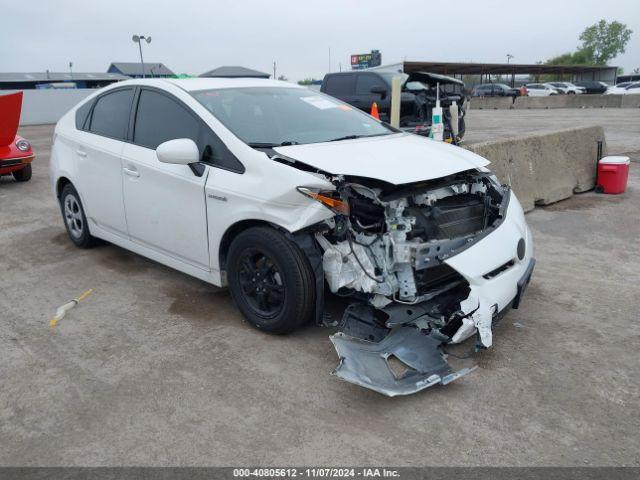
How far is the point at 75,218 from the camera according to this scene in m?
5.65

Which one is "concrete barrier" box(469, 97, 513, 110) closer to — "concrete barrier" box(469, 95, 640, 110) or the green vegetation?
"concrete barrier" box(469, 95, 640, 110)

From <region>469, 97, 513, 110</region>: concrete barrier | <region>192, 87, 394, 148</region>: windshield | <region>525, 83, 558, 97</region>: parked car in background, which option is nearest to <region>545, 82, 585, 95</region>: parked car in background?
<region>525, 83, 558, 97</region>: parked car in background

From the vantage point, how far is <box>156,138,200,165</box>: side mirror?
3.71 m

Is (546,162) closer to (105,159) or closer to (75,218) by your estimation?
(105,159)

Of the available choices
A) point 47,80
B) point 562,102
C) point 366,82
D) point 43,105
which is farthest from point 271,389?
point 47,80

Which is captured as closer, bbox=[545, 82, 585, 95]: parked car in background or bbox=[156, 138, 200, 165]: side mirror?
bbox=[156, 138, 200, 165]: side mirror

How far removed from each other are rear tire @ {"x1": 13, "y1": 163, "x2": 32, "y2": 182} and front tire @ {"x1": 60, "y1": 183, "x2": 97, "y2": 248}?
491cm

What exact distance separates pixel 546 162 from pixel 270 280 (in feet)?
17.1

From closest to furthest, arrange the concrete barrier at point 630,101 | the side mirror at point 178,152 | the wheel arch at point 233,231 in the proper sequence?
the wheel arch at point 233,231 < the side mirror at point 178,152 < the concrete barrier at point 630,101

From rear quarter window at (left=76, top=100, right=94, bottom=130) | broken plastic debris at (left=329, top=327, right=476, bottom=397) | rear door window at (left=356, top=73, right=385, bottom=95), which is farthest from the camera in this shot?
rear door window at (left=356, top=73, right=385, bottom=95)

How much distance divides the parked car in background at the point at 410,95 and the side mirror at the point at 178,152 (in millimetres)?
7998

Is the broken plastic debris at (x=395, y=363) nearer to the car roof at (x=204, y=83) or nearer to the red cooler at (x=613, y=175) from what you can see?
the car roof at (x=204, y=83)

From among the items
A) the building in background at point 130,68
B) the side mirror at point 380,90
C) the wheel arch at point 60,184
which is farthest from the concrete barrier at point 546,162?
the building in background at point 130,68

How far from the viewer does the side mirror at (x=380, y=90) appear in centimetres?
1153
